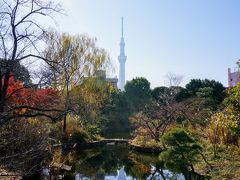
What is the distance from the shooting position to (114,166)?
1160cm

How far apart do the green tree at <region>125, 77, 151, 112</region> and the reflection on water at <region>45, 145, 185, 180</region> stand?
42.9 ft

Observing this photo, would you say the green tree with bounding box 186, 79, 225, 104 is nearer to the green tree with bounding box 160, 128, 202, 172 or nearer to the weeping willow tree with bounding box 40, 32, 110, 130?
the weeping willow tree with bounding box 40, 32, 110, 130

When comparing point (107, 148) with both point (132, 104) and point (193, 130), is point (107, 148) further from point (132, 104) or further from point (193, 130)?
point (132, 104)

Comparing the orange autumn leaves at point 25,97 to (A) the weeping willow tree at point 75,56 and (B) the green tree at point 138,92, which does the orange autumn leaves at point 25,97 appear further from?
(B) the green tree at point 138,92

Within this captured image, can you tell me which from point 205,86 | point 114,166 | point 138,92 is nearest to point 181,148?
point 114,166

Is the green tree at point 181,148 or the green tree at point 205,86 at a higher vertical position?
the green tree at point 205,86

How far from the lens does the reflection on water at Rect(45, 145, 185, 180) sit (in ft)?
31.3

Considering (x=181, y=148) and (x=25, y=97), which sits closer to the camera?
(x=181, y=148)

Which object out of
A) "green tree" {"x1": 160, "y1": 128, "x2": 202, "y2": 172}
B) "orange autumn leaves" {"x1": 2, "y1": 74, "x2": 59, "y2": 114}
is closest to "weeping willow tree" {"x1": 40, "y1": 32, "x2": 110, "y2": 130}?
"orange autumn leaves" {"x1": 2, "y1": 74, "x2": 59, "y2": 114}

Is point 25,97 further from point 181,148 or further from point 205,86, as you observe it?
point 205,86

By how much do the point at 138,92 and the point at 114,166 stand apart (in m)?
17.4

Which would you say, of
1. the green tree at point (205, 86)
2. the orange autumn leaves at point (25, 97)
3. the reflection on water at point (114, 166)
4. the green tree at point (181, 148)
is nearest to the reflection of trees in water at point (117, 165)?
the reflection on water at point (114, 166)

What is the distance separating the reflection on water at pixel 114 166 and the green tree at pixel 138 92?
42.9 ft

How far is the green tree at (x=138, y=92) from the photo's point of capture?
92.8 ft
